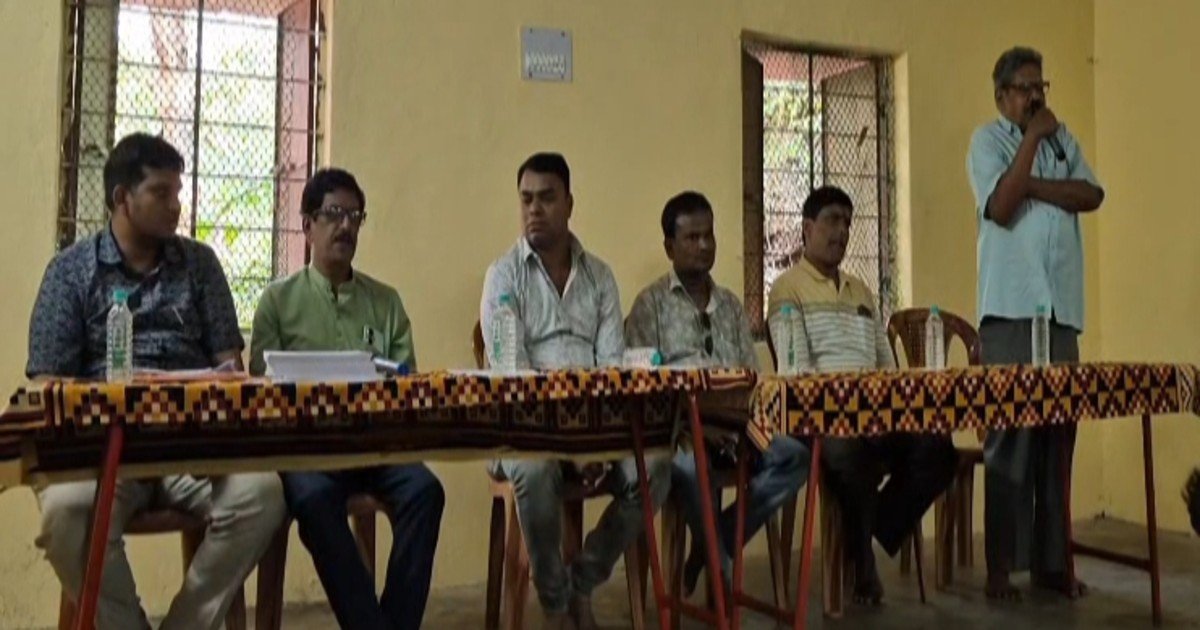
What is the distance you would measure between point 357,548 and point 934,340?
1.91 meters

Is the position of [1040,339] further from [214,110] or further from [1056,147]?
[214,110]

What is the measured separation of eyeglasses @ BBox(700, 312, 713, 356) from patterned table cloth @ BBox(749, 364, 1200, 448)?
2.81ft

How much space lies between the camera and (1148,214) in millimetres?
4410

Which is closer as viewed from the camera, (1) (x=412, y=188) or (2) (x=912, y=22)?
(1) (x=412, y=188)

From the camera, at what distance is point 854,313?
11.2 feet

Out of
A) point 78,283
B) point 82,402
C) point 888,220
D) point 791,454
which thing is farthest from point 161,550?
point 888,220

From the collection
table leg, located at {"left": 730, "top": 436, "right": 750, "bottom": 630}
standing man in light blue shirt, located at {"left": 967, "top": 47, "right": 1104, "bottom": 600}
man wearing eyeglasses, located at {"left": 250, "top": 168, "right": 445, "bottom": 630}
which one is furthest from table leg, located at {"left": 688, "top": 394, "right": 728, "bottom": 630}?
standing man in light blue shirt, located at {"left": 967, "top": 47, "right": 1104, "bottom": 600}

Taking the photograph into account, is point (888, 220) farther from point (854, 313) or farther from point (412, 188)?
point (412, 188)

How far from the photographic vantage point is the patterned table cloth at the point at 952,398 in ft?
7.34

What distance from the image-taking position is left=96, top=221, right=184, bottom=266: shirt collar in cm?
244

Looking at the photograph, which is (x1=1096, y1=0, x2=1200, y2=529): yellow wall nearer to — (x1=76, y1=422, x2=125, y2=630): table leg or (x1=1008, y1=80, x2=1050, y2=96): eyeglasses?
(x1=1008, y1=80, x2=1050, y2=96): eyeglasses

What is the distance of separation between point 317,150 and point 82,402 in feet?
6.00

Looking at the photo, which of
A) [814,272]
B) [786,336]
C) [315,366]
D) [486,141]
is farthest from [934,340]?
[315,366]

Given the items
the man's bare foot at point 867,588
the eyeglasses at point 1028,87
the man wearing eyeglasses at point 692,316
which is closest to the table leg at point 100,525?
the man wearing eyeglasses at point 692,316
